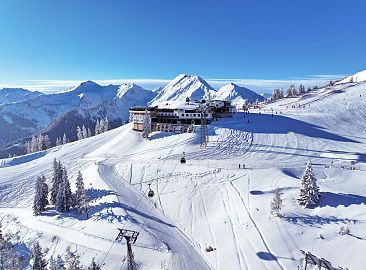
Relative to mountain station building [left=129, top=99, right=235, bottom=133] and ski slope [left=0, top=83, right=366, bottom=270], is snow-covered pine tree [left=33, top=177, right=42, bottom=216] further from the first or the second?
mountain station building [left=129, top=99, right=235, bottom=133]

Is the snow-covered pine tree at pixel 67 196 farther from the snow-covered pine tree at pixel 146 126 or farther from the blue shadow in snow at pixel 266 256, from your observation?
the snow-covered pine tree at pixel 146 126

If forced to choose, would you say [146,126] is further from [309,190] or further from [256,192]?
[309,190]

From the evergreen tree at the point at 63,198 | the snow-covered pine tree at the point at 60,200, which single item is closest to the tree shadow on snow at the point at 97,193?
the evergreen tree at the point at 63,198

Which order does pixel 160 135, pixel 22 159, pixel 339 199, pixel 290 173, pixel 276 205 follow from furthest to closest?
pixel 22 159 → pixel 160 135 → pixel 290 173 → pixel 339 199 → pixel 276 205

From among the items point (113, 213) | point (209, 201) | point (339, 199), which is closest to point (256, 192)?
point (209, 201)

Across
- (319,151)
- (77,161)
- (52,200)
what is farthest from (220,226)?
(77,161)

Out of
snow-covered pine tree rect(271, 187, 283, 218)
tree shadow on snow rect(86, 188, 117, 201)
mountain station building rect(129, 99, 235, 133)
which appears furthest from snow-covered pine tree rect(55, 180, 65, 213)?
mountain station building rect(129, 99, 235, 133)

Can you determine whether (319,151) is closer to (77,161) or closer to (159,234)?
(159,234)
